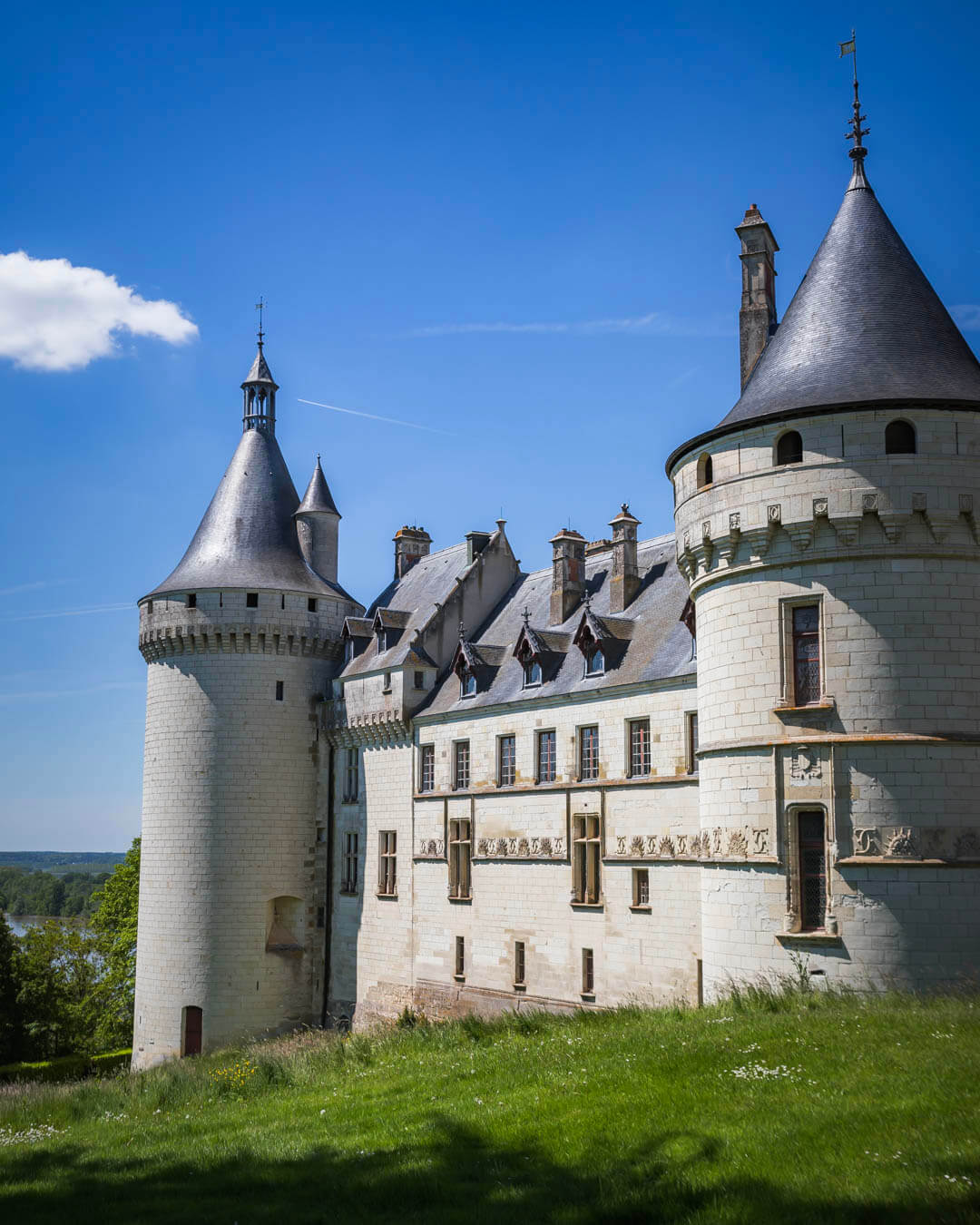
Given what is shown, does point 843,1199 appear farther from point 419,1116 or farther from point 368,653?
point 368,653

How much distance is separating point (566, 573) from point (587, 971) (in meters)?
10.8

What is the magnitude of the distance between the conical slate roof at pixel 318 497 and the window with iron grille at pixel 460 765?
1063cm

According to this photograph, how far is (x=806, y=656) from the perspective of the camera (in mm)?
18047

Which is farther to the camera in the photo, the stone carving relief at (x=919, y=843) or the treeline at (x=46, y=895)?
the treeline at (x=46, y=895)

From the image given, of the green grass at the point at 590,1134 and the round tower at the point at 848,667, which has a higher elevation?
the round tower at the point at 848,667

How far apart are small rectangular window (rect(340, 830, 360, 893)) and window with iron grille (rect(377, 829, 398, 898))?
1316 millimetres

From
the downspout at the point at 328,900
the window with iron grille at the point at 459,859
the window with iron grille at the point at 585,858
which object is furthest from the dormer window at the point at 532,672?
the downspout at the point at 328,900

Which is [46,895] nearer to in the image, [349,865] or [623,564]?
[349,865]

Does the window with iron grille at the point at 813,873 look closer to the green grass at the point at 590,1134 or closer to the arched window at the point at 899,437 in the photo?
the green grass at the point at 590,1134

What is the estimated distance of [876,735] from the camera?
17109 millimetres

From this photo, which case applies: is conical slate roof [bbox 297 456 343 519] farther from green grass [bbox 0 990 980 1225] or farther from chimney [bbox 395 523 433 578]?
green grass [bbox 0 990 980 1225]

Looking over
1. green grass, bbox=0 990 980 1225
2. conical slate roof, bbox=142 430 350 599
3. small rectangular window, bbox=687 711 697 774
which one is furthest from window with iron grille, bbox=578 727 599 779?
conical slate roof, bbox=142 430 350 599

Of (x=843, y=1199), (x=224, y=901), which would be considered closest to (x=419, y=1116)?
(x=843, y=1199)

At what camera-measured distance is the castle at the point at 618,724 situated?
17.3 m
